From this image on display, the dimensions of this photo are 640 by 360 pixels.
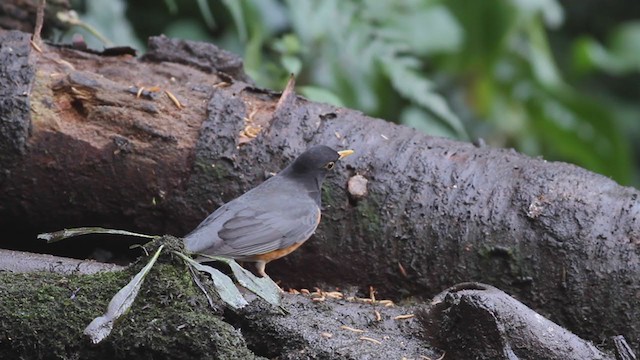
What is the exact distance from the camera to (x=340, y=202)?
12.1 feet

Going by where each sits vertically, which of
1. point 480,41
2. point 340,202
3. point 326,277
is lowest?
point 326,277

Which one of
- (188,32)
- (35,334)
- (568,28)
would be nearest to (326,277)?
(35,334)

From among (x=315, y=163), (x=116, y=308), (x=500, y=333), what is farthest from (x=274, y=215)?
(x=116, y=308)

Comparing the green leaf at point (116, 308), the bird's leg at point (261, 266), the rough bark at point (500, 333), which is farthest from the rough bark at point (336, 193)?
the green leaf at point (116, 308)

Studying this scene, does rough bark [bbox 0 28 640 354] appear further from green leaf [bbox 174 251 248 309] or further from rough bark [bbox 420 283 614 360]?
green leaf [bbox 174 251 248 309]

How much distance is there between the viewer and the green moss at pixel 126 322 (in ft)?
8.27

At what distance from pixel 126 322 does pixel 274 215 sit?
1166mm

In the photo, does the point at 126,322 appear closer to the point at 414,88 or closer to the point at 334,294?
the point at 334,294

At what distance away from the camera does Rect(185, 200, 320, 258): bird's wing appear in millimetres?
3373

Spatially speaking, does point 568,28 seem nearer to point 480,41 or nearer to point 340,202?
point 480,41

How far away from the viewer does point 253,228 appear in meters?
3.54

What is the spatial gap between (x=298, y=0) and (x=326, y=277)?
1.97m

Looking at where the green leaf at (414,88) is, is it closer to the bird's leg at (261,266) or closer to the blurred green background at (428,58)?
the blurred green background at (428,58)

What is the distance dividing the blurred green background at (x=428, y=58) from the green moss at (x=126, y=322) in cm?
206
